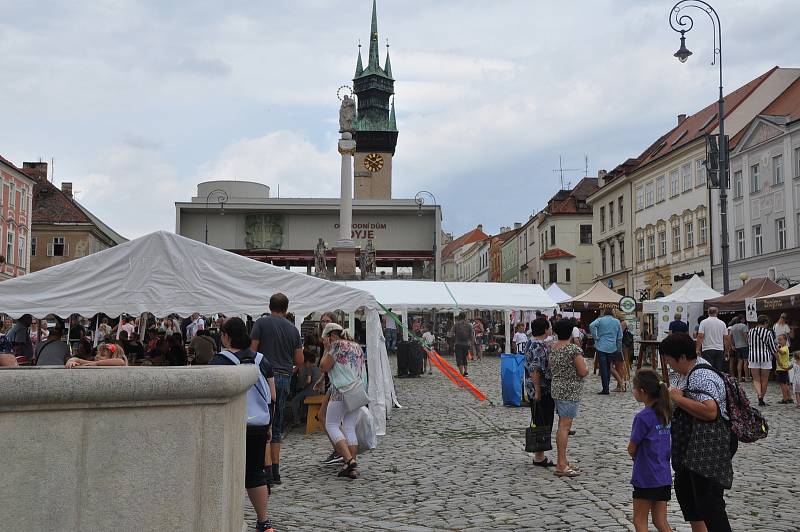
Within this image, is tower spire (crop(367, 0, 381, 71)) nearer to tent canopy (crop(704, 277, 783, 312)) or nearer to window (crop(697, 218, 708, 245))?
window (crop(697, 218, 708, 245))

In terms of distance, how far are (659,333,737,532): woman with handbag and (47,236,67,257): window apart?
7186 cm

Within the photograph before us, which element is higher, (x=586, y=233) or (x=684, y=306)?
(x=586, y=233)

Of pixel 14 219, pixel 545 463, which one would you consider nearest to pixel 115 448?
pixel 545 463

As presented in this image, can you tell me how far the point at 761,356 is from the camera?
16172 mm

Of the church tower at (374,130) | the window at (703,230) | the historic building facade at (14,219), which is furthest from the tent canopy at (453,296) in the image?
the church tower at (374,130)

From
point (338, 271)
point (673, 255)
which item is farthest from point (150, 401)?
point (673, 255)

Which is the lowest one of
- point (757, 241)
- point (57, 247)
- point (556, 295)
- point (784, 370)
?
point (784, 370)

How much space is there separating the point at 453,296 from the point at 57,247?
52195 millimetres

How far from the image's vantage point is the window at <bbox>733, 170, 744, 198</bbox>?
4256cm

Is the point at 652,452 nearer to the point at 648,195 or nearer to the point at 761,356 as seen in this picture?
the point at 761,356

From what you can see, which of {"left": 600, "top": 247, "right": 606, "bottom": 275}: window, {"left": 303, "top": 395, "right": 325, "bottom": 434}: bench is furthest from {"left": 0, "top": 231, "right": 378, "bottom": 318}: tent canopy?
{"left": 600, "top": 247, "right": 606, "bottom": 275}: window

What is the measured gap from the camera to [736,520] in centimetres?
707

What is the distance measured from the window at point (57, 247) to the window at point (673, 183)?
46.4 metres

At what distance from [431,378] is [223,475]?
20.3m
